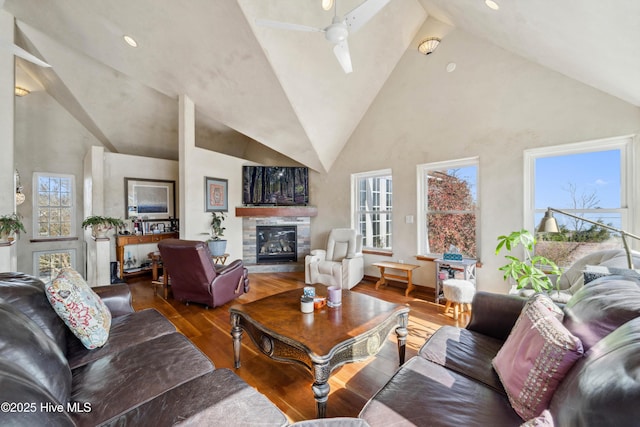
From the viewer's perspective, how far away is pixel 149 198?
5.21 m

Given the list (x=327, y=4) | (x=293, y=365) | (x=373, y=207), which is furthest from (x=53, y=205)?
(x=373, y=207)

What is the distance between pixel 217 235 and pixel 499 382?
464cm

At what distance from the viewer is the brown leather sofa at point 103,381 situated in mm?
711

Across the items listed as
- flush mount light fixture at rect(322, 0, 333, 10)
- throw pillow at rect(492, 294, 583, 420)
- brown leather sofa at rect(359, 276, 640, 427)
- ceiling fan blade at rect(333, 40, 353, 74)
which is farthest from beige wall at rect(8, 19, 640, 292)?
throw pillow at rect(492, 294, 583, 420)

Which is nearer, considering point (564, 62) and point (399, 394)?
point (399, 394)

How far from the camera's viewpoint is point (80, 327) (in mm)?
1502

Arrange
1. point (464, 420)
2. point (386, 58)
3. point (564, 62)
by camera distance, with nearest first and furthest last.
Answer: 1. point (464, 420)
2. point (564, 62)
3. point (386, 58)

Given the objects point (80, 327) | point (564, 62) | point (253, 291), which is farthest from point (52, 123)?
point (564, 62)

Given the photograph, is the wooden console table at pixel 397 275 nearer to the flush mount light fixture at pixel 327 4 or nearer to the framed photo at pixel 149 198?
the flush mount light fixture at pixel 327 4

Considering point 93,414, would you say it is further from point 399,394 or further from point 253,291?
point 253,291

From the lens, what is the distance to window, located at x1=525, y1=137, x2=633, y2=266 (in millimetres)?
2633

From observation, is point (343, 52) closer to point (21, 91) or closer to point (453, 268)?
point (453, 268)

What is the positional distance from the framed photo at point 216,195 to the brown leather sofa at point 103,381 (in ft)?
10.5

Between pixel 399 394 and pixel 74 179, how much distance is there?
6.72 meters
